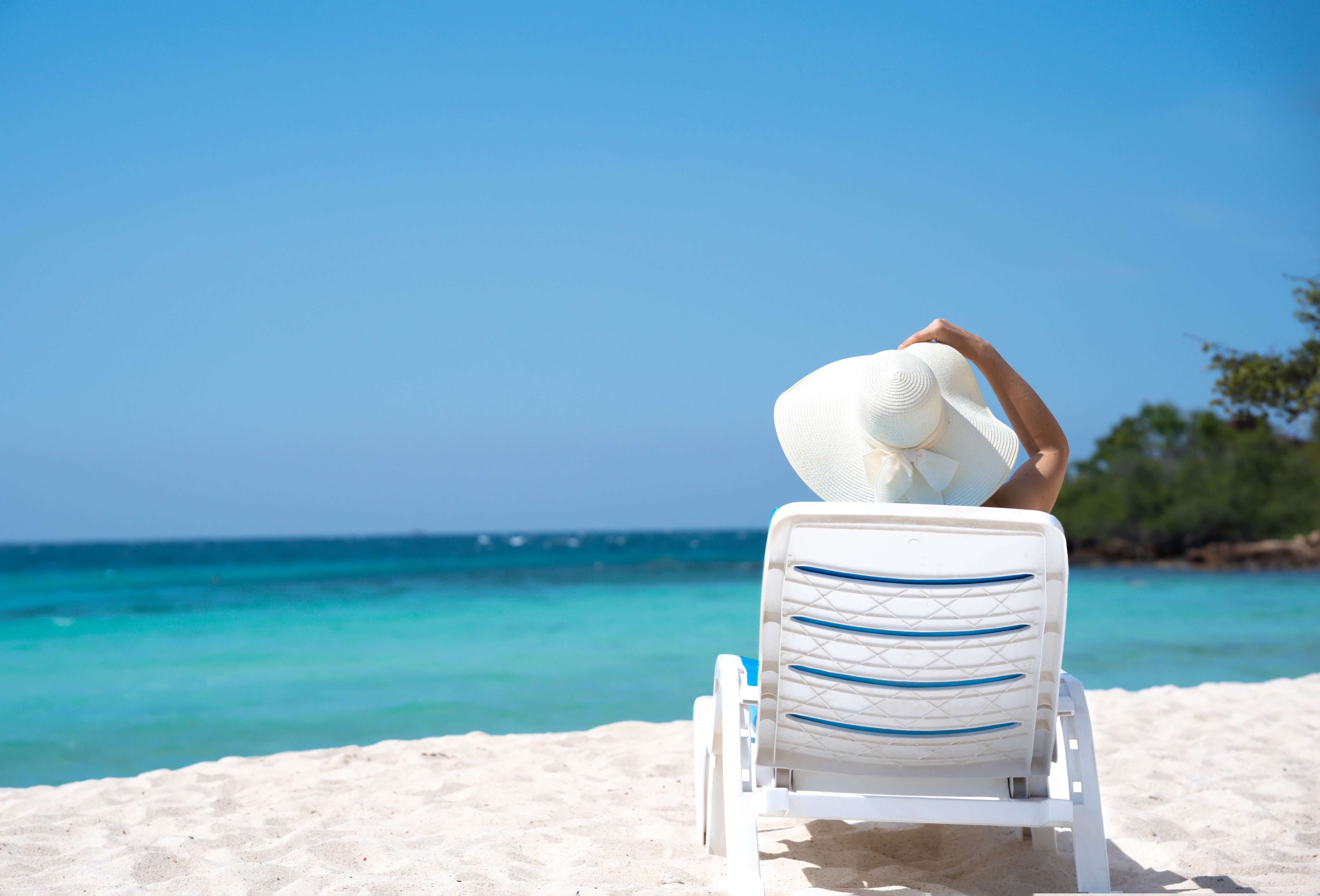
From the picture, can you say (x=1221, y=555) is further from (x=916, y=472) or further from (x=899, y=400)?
(x=899, y=400)

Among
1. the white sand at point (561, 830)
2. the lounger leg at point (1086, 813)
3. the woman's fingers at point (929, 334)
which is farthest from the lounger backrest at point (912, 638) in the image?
the woman's fingers at point (929, 334)

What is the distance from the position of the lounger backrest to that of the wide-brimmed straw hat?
0.40 m

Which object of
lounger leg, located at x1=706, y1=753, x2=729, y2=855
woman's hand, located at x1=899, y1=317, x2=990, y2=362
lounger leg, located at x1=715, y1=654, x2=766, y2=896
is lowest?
lounger leg, located at x1=706, y1=753, x2=729, y2=855

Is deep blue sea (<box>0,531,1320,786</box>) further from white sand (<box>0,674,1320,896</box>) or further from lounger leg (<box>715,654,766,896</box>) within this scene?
lounger leg (<box>715,654,766,896</box>)

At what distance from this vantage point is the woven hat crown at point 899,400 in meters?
2.53

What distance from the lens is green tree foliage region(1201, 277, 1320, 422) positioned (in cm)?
702

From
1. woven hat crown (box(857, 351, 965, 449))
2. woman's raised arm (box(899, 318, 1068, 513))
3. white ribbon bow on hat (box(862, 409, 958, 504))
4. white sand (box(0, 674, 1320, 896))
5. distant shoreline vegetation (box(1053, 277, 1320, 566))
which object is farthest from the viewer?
distant shoreline vegetation (box(1053, 277, 1320, 566))

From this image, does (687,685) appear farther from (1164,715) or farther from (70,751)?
(70,751)

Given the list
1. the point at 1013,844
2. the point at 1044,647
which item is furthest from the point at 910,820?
the point at 1013,844

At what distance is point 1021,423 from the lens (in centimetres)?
299

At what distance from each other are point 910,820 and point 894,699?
0.32 metres

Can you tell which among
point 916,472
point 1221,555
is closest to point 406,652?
point 916,472

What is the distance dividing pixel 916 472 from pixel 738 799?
0.98 meters

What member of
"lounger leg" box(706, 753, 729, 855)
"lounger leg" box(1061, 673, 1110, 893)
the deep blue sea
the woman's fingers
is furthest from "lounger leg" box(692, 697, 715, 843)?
the deep blue sea
